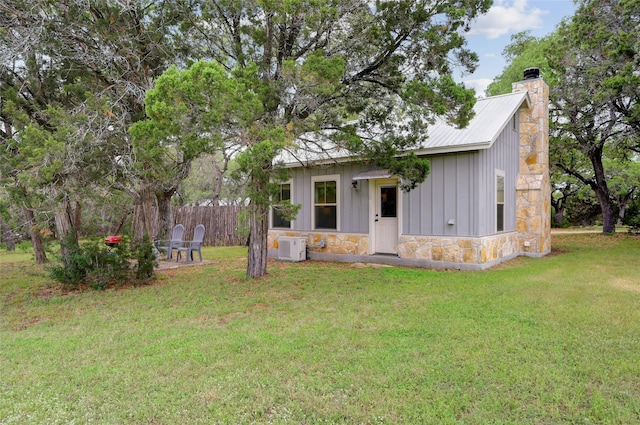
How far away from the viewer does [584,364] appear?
3.09 metres

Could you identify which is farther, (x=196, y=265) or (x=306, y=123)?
(x=196, y=265)

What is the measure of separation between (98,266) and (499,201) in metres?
8.35

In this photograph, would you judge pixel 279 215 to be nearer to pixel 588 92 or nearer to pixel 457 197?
pixel 457 197

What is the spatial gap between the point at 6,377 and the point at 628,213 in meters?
21.7

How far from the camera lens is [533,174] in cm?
1002

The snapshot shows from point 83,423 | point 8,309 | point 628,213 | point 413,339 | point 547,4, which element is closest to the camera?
point 83,423

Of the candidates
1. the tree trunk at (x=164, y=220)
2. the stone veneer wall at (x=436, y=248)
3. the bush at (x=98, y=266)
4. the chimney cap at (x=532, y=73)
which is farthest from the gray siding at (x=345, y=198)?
the chimney cap at (x=532, y=73)

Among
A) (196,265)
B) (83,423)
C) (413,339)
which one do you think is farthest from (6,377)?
(196,265)

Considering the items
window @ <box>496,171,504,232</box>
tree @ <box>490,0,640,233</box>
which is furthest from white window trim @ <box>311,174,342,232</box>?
tree @ <box>490,0,640,233</box>

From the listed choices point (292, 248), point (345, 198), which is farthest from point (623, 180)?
point (292, 248)

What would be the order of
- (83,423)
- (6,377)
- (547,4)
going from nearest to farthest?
(83,423), (6,377), (547,4)

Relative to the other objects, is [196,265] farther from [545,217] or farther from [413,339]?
[545,217]

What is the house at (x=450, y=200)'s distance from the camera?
798 centimetres

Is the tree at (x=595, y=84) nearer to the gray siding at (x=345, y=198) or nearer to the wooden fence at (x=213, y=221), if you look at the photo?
the gray siding at (x=345, y=198)
